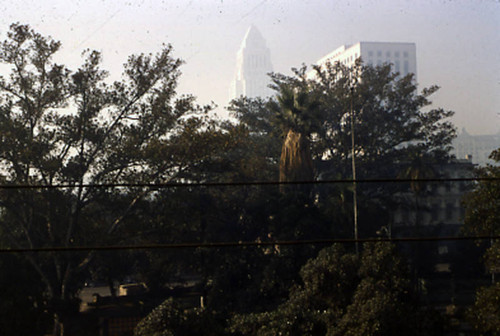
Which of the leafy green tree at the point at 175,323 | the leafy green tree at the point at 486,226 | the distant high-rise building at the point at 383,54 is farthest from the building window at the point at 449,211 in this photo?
the distant high-rise building at the point at 383,54

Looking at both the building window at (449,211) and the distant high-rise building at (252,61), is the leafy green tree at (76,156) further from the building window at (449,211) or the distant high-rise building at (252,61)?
the distant high-rise building at (252,61)

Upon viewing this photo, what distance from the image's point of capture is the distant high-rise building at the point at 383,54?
130500 mm

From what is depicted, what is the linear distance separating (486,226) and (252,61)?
6543 inches

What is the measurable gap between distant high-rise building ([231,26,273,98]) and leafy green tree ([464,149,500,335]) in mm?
151033

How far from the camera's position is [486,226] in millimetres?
19516

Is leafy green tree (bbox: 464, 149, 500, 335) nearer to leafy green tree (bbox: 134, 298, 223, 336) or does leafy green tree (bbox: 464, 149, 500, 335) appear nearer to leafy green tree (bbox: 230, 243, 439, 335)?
leafy green tree (bbox: 230, 243, 439, 335)

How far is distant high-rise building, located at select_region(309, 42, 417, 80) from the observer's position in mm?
130500

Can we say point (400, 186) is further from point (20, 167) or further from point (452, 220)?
point (20, 167)

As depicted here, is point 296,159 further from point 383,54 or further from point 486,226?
point 383,54

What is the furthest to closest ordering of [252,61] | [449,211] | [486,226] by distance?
[252,61] → [449,211] → [486,226]

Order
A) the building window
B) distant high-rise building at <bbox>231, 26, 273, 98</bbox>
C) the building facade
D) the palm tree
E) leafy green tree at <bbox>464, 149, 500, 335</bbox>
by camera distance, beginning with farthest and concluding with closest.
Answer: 1. distant high-rise building at <bbox>231, 26, 273, 98</bbox>
2. the building facade
3. the building window
4. the palm tree
5. leafy green tree at <bbox>464, 149, 500, 335</bbox>

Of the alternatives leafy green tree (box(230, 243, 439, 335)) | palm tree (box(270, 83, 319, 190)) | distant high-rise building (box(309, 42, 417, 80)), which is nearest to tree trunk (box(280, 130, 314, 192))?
palm tree (box(270, 83, 319, 190))

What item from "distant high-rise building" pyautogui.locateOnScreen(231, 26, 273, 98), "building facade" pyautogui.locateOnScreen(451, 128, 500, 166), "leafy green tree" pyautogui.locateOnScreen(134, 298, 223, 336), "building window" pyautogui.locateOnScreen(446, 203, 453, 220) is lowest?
"leafy green tree" pyautogui.locateOnScreen(134, 298, 223, 336)

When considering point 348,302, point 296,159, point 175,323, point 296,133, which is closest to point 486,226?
point 348,302
